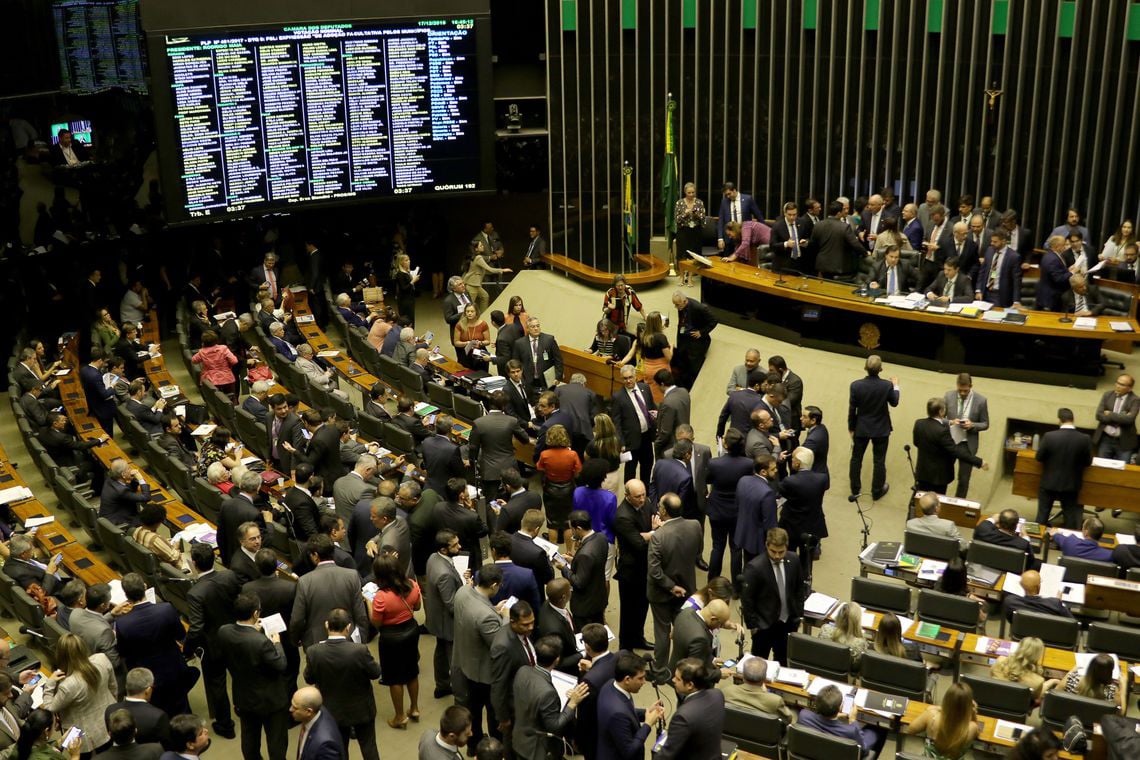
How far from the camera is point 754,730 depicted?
7570 mm

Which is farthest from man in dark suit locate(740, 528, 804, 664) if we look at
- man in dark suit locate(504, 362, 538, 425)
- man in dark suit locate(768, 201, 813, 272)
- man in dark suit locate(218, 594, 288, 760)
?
man in dark suit locate(768, 201, 813, 272)

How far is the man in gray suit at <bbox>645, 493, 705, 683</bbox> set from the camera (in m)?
8.81

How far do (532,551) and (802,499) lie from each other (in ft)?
8.51

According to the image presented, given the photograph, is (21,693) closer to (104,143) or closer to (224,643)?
(224,643)

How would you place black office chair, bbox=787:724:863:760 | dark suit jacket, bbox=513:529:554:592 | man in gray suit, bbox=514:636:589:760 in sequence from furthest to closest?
1. dark suit jacket, bbox=513:529:554:592
2. black office chair, bbox=787:724:863:760
3. man in gray suit, bbox=514:636:589:760

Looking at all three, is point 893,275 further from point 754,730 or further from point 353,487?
point 754,730

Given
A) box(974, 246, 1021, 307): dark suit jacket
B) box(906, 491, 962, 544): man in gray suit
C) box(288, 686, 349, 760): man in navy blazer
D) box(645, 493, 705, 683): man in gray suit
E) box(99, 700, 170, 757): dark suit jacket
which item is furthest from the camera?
box(974, 246, 1021, 307): dark suit jacket

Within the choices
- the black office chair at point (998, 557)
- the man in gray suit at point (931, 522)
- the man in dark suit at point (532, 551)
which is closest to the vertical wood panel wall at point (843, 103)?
the man in gray suit at point (931, 522)

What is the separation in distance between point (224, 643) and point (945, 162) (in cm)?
1258

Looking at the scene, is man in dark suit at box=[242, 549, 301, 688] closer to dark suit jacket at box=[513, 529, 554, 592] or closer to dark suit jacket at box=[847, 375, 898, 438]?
dark suit jacket at box=[513, 529, 554, 592]

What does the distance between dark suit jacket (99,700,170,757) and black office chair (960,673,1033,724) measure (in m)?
Answer: 4.90

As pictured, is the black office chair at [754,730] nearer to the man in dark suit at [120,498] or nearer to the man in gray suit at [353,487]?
the man in gray suit at [353,487]

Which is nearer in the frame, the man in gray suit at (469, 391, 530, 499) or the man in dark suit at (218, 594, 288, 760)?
the man in dark suit at (218, 594, 288, 760)

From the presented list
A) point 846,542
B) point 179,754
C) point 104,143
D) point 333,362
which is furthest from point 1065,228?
point 104,143
